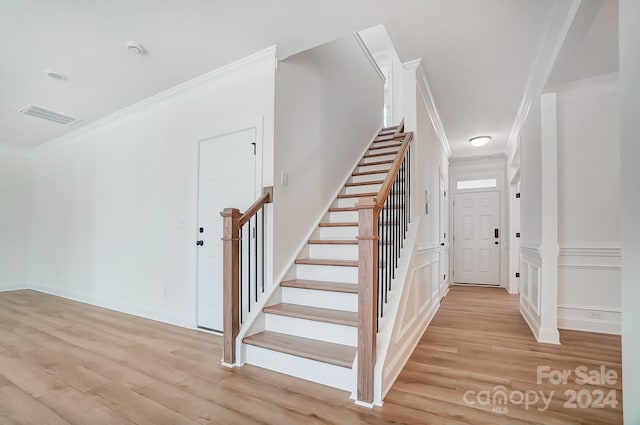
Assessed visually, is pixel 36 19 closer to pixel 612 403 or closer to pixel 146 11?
pixel 146 11

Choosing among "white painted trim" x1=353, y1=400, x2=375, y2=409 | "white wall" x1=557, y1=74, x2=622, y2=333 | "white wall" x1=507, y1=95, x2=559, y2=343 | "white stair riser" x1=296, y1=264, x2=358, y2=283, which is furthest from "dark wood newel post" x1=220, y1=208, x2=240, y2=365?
"white wall" x1=557, y1=74, x2=622, y2=333

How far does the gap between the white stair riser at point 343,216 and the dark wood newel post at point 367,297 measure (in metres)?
1.54

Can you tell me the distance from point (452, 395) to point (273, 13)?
2868 mm

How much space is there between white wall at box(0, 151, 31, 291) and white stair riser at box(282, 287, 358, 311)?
588cm

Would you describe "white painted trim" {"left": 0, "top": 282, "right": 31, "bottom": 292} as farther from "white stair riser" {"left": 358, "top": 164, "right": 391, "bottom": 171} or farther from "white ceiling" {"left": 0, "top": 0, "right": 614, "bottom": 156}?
"white stair riser" {"left": 358, "top": 164, "right": 391, "bottom": 171}

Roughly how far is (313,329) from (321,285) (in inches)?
14.5

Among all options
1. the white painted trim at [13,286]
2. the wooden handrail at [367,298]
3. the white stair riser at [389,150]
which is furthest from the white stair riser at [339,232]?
the white painted trim at [13,286]

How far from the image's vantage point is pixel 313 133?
3346mm

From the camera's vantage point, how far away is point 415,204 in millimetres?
2939

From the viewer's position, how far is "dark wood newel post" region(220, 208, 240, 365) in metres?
2.39

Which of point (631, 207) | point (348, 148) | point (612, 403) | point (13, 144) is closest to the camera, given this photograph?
point (631, 207)

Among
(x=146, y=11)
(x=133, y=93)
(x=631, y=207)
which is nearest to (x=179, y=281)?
(x=133, y=93)

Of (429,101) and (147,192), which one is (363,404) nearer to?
(429,101)

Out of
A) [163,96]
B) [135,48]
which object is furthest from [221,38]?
[163,96]
